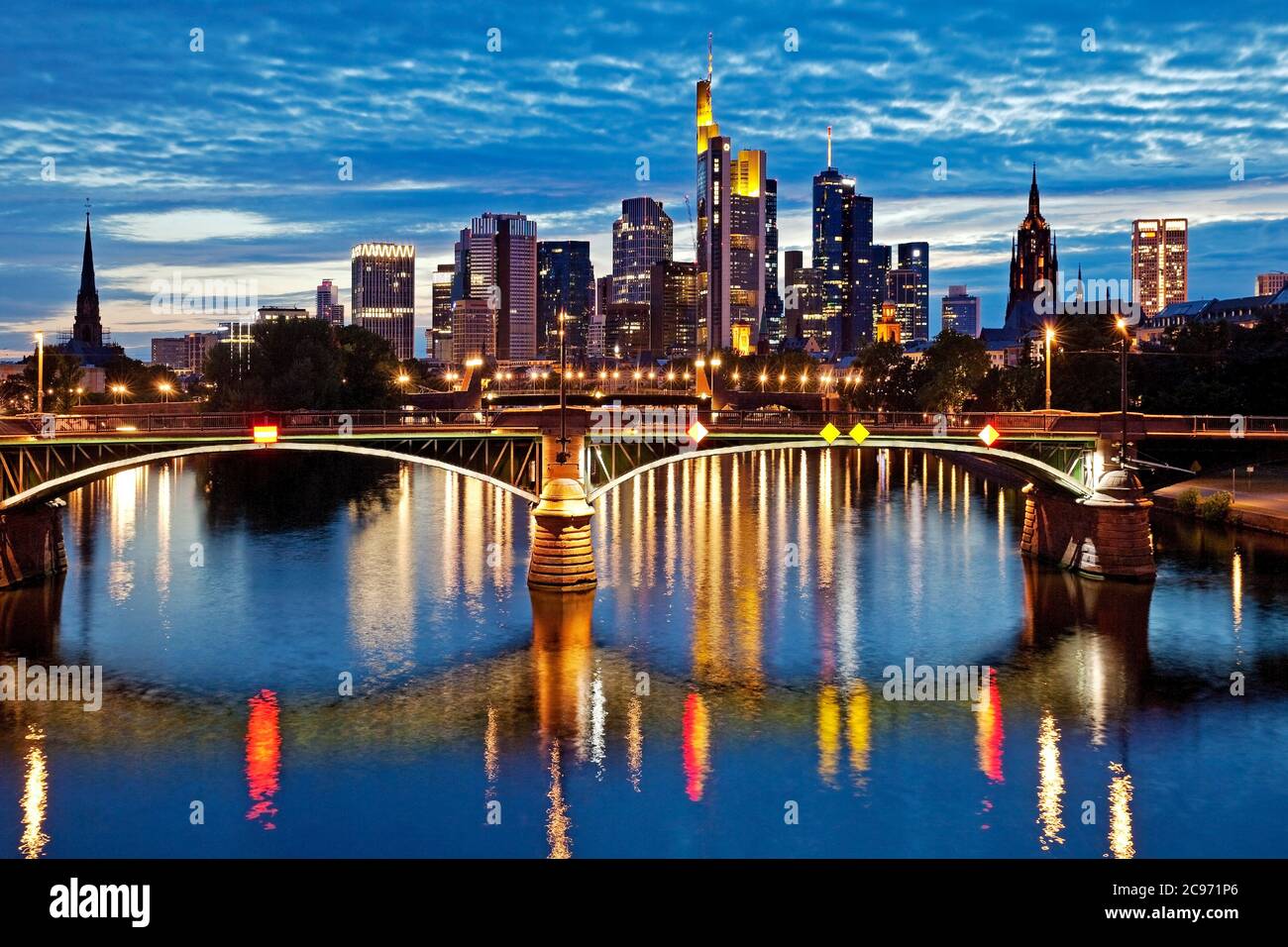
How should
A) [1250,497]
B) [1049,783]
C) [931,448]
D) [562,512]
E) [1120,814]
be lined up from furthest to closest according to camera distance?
[1250,497], [931,448], [562,512], [1049,783], [1120,814]

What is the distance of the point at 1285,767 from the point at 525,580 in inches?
1448

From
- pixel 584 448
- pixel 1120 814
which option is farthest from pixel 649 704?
pixel 584 448

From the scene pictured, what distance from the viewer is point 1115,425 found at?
2489 inches

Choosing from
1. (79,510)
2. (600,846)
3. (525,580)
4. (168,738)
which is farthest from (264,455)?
(600,846)

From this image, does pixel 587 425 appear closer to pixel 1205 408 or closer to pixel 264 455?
pixel 1205 408

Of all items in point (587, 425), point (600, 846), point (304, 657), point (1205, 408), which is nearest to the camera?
point (600, 846)

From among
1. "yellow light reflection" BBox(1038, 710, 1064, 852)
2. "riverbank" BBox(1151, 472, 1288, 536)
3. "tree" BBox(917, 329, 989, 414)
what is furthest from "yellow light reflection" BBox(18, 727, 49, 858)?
"tree" BBox(917, 329, 989, 414)

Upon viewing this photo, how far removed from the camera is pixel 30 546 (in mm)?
61750

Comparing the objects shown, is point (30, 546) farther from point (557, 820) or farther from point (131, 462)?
point (557, 820)

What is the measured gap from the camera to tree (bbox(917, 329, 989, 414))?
522ft

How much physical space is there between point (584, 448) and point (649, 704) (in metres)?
21.4

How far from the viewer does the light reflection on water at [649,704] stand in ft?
105

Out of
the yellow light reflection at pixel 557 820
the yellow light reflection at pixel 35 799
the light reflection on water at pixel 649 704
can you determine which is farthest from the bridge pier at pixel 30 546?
the yellow light reflection at pixel 557 820

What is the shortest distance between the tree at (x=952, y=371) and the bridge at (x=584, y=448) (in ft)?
302
